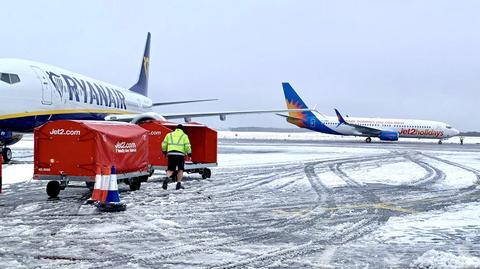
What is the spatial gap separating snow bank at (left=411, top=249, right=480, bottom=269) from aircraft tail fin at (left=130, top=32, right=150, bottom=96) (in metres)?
31.1

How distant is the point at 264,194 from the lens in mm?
11945

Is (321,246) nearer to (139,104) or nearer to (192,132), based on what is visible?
(192,132)

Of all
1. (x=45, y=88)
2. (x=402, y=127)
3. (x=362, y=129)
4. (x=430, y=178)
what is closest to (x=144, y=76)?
(x=45, y=88)

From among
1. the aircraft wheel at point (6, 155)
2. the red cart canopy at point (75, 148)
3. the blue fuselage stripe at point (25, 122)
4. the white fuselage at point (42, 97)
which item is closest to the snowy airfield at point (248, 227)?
the red cart canopy at point (75, 148)

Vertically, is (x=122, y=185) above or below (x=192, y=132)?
below

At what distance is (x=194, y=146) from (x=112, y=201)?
8627 mm

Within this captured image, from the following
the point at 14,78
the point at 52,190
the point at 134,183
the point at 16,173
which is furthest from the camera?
the point at 14,78

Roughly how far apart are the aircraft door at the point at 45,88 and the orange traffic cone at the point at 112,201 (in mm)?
9229

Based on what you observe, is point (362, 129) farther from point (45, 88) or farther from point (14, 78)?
point (14, 78)

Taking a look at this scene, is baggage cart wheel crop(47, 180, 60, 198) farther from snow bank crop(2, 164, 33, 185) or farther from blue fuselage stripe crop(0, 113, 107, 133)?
blue fuselage stripe crop(0, 113, 107, 133)

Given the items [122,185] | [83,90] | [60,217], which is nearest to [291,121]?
[83,90]

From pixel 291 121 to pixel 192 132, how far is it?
44.3 meters

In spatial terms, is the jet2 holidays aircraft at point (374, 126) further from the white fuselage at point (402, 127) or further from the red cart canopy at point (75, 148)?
the red cart canopy at point (75, 148)

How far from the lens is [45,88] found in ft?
57.4
